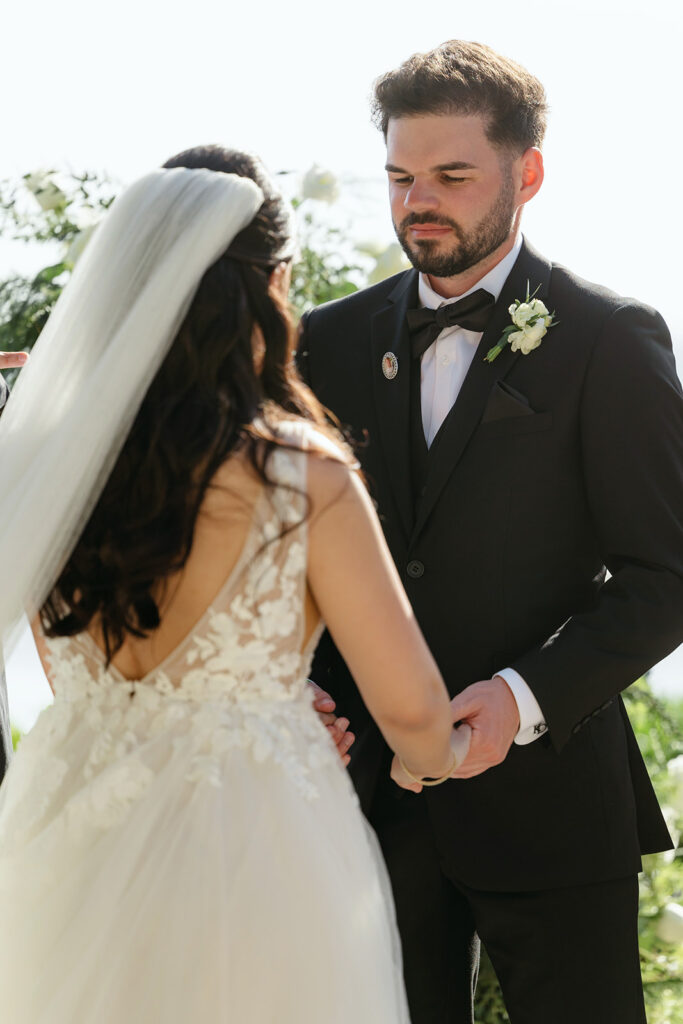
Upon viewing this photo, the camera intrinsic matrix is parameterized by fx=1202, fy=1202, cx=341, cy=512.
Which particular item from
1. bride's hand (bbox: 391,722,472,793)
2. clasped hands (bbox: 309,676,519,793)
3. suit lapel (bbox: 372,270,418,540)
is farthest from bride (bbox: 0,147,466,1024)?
suit lapel (bbox: 372,270,418,540)

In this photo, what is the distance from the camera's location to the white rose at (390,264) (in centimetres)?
379

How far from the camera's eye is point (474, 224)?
8.94ft

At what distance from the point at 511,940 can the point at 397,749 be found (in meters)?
0.73

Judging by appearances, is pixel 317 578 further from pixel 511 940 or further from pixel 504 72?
pixel 504 72

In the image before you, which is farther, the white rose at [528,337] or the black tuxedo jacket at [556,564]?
the white rose at [528,337]

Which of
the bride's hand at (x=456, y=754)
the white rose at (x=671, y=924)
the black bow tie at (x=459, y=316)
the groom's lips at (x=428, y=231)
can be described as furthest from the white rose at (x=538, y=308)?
the white rose at (x=671, y=924)

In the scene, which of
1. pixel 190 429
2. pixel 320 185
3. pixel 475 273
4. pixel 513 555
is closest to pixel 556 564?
pixel 513 555

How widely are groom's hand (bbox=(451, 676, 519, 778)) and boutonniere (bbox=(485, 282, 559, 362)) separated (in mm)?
733

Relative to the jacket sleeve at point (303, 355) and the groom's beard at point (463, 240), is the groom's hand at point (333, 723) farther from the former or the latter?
the groom's beard at point (463, 240)

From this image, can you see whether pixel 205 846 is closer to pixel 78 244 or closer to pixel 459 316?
pixel 459 316

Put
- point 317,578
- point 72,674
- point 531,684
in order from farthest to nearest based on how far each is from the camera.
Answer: point 531,684
point 72,674
point 317,578

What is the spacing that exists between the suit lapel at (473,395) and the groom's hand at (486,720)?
14.9 inches

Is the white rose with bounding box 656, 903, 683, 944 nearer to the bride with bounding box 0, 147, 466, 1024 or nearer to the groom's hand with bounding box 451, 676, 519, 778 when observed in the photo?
the groom's hand with bounding box 451, 676, 519, 778

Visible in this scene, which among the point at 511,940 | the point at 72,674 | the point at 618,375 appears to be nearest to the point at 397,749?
the point at 72,674
